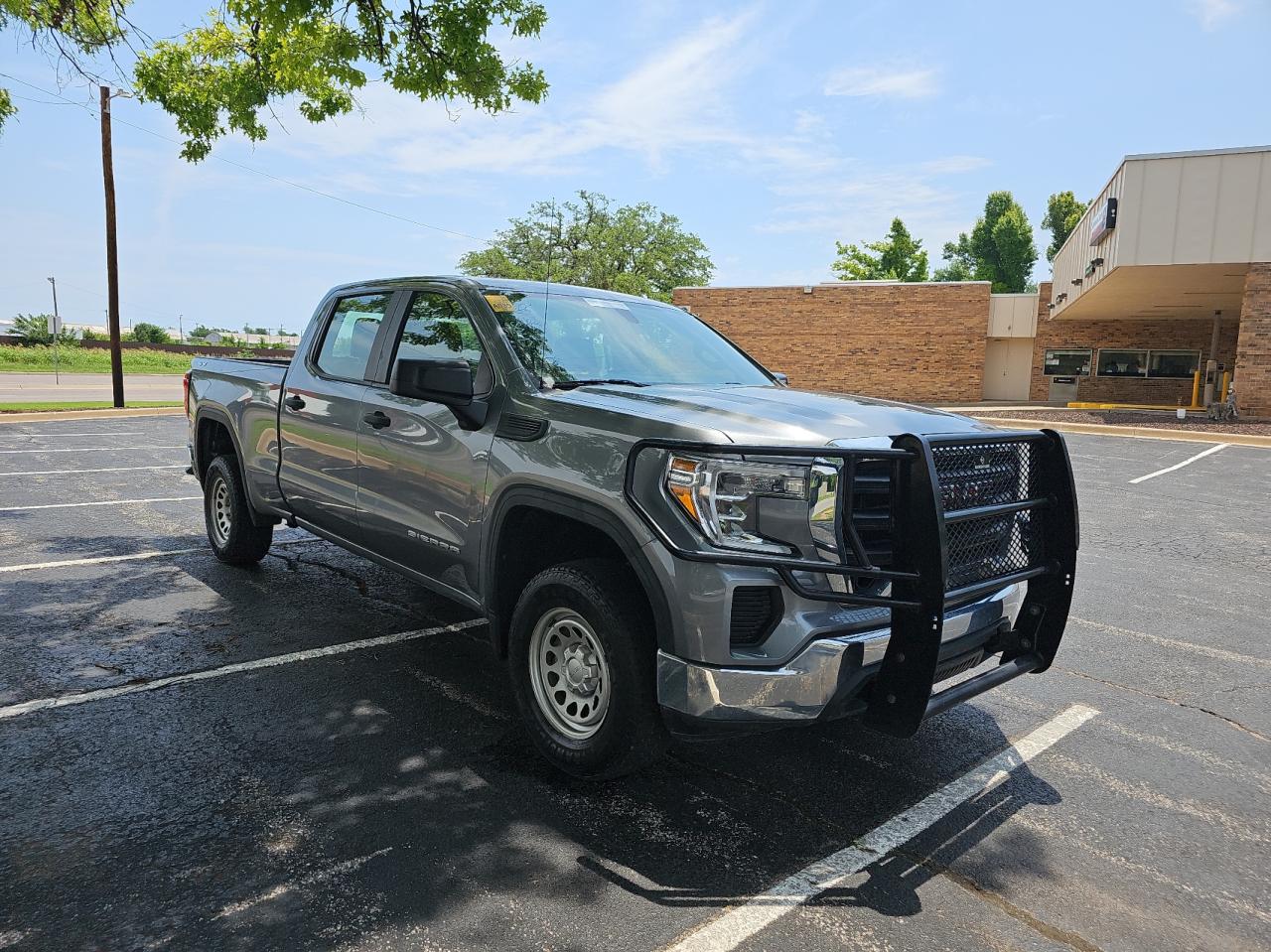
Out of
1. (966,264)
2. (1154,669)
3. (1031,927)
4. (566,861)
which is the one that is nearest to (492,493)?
(566,861)

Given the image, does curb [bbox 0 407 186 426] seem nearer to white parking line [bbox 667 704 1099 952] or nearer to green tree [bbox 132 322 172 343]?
white parking line [bbox 667 704 1099 952]

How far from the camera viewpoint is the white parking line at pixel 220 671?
13.4 feet

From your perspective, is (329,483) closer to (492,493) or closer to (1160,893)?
(492,493)

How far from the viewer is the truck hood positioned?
308 centimetres

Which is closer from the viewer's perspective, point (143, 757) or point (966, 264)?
point (143, 757)

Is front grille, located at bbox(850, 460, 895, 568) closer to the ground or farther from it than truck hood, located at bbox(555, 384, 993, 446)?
closer to the ground

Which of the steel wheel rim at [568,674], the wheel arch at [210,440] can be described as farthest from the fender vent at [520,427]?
the wheel arch at [210,440]

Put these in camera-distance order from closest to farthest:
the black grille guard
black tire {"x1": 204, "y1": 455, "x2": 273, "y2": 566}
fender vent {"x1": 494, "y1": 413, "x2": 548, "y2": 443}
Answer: the black grille guard < fender vent {"x1": 494, "y1": 413, "x2": 548, "y2": 443} < black tire {"x1": 204, "y1": 455, "x2": 273, "y2": 566}

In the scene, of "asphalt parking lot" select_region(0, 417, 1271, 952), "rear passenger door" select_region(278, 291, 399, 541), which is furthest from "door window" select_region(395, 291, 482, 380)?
"asphalt parking lot" select_region(0, 417, 1271, 952)

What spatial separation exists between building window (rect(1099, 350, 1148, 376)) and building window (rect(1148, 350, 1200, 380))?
0.24 meters

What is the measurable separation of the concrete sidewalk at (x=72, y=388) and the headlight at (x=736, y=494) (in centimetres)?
2493

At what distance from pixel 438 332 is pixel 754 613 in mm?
2413

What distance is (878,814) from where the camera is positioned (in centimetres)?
332

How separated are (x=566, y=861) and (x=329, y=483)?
2.91m
